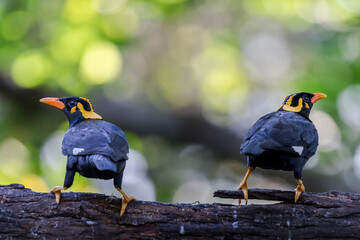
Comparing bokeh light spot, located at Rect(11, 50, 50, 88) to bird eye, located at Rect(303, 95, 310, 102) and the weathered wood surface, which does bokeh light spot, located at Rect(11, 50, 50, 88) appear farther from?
bird eye, located at Rect(303, 95, 310, 102)

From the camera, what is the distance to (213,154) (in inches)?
472

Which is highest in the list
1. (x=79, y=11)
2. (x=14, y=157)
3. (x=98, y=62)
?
(x=79, y=11)

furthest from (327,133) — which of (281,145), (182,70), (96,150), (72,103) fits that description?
(96,150)

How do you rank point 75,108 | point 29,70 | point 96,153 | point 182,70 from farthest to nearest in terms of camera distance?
point 182,70, point 29,70, point 75,108, point 96,153

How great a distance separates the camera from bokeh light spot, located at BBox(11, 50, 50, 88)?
37.0 ft

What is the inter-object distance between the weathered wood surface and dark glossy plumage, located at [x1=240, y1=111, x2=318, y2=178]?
1.04 feet

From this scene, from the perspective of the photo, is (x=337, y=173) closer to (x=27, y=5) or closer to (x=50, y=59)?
(x=50, y=59)

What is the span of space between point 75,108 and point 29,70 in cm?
545

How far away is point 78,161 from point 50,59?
6906mm

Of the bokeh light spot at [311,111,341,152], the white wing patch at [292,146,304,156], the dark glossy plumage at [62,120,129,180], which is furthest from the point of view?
the bokeh light spot at [311,111,341,152]

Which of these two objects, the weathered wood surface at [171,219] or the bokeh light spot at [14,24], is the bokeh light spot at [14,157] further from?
the weathered wood surface at [171,219]

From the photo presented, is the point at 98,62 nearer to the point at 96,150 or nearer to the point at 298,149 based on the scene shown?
the point at 96,150

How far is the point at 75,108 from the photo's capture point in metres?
6.29

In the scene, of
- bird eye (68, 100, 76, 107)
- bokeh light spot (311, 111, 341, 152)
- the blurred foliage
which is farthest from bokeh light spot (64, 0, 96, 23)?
bird eye (68, 100, 76, 107)
